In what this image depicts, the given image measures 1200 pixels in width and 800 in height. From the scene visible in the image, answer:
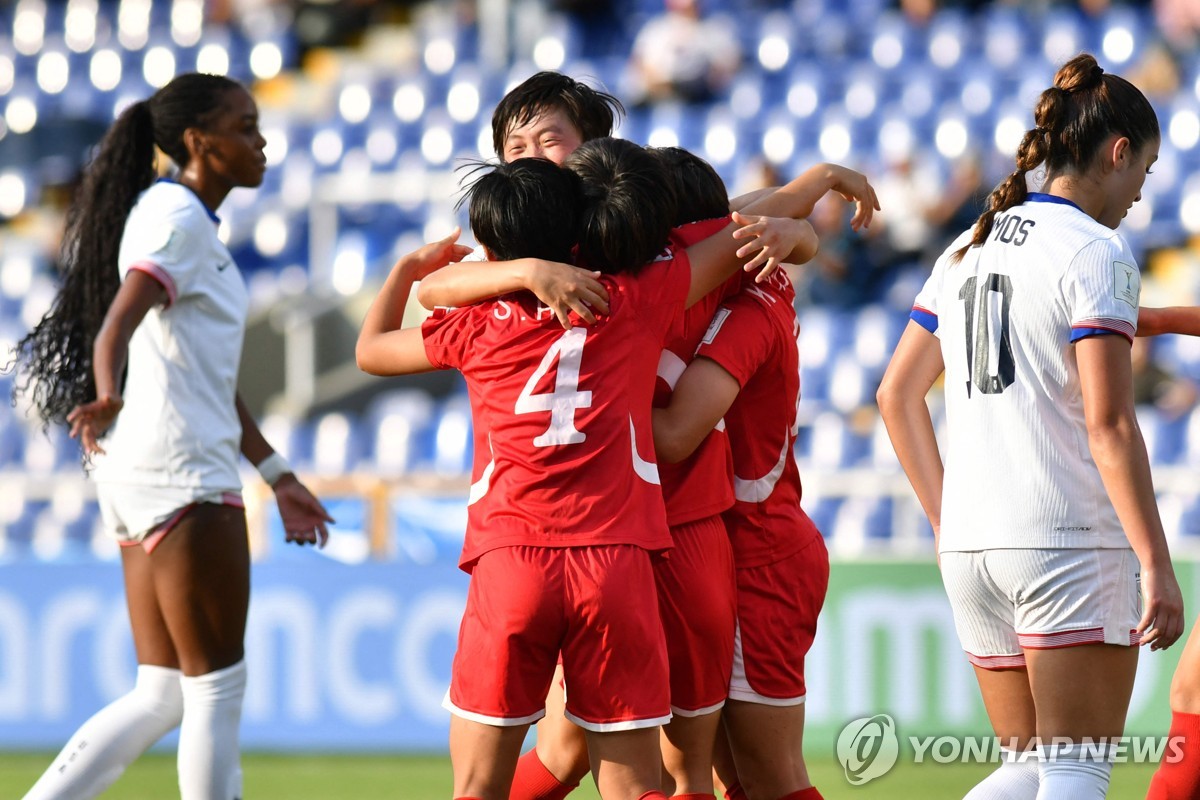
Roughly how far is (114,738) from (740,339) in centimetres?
190

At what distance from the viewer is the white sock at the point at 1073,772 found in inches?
109

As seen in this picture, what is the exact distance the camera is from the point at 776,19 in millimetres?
12461

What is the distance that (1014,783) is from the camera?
9.42 ft

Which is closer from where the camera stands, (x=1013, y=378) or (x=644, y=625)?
(x=644, y=625)

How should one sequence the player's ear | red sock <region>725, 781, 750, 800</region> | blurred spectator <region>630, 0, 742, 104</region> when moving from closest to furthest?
the player's ear
red sock <region>725, 781, 750, 800</region>
blurred spectator <region>630, 0, 742, 104</region>

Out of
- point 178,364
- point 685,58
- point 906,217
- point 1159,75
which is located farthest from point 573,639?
point 685,58

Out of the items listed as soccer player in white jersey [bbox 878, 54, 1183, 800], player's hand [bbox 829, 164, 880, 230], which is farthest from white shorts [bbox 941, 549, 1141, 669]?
player's hand [bbox 829, 164, 880, 230]

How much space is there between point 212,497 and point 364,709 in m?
2.79

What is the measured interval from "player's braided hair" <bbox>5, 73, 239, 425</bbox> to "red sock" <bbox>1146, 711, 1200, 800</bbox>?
273 cm

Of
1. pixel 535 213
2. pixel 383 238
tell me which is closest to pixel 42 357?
pixel 535 213

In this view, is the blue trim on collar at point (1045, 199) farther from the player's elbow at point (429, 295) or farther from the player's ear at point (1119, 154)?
the player's elbow at point (429, 295)

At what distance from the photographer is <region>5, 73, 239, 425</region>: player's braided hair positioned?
400 cm

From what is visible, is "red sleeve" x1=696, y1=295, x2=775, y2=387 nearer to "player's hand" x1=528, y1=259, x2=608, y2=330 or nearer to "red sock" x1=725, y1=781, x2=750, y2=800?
"player's hand" x1=528, y1=259, x2=608, y2=330

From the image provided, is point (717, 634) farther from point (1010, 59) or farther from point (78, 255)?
point (1010, 59)
